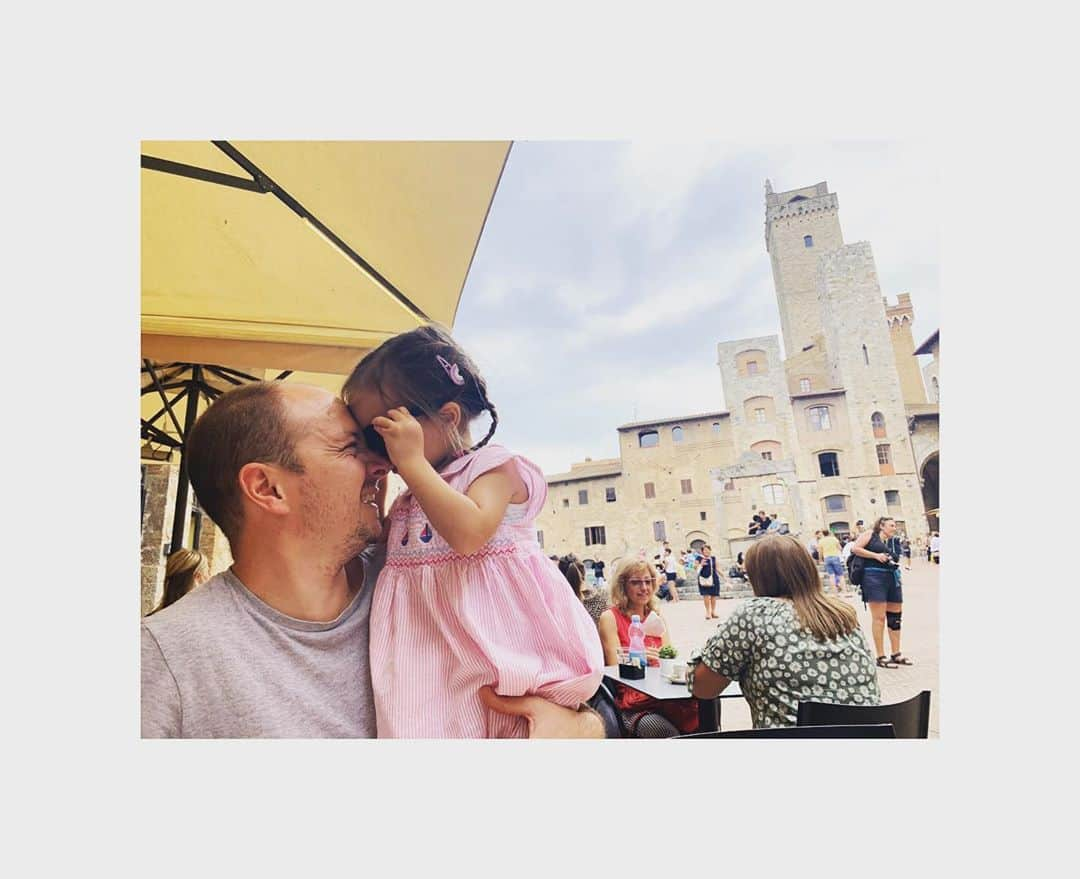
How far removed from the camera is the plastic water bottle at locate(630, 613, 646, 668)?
2.08 meters

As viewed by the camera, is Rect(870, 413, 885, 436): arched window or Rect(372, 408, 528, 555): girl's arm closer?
Rect(372, 408, 528, 555): girl's arm

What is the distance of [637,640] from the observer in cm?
211

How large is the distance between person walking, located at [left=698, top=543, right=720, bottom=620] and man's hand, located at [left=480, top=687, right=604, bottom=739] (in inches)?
20.1

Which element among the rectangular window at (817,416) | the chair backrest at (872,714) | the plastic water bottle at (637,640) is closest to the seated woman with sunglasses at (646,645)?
the plastic water bottle at (637,640)

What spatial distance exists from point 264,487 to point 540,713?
99cm

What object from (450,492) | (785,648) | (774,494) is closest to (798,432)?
(774,494)

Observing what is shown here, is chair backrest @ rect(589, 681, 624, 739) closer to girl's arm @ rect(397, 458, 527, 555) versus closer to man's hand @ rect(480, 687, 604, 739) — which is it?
man's hand @ rect(480, 687, 604, 739)

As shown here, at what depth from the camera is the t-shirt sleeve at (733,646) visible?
6.66ft

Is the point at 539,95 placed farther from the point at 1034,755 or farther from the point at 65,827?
the point at 65,827

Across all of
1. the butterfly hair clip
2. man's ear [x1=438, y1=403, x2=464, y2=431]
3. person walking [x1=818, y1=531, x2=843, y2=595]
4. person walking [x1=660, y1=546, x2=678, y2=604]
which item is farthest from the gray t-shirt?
person walking [x1=818, y1=531, x2=843, y2=595]

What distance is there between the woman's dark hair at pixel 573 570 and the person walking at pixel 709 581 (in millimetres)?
398

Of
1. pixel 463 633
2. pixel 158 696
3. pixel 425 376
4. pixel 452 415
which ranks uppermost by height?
pixel 425 376

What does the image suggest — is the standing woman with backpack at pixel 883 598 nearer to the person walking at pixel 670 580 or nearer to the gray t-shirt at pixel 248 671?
the person walking at pixel 670 580

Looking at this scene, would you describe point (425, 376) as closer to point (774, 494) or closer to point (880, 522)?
point (774, 494)
